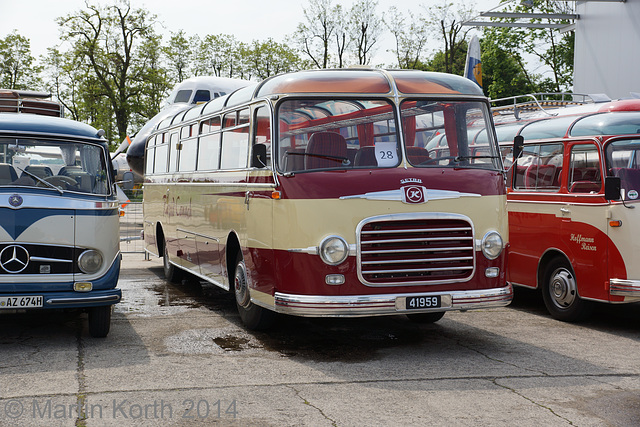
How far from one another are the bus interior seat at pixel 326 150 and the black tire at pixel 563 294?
12.6ft

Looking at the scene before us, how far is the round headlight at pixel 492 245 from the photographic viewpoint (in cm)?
841

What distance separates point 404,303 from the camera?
26.2ft

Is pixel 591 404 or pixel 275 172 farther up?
pixel 275 172

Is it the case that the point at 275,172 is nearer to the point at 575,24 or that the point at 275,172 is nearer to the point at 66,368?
the point at 66,368

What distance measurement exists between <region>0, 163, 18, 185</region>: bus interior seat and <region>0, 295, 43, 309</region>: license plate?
1.25 m

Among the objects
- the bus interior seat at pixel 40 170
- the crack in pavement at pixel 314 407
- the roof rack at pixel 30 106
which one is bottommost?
the crack in pavement at pixel 314 407

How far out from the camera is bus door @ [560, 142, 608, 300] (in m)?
9.68

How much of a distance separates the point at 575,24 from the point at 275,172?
2226 cm

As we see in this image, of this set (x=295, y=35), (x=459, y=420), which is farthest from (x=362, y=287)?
(x=295, y=35)

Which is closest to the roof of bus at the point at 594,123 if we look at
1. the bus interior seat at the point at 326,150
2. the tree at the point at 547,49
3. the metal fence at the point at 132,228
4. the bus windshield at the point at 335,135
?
the bus windshield at the point at 335,135

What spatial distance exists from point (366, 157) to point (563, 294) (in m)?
3.77

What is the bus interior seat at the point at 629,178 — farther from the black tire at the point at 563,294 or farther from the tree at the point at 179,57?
the tree at the point at 179,57

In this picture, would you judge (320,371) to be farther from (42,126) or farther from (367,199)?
(42,126)

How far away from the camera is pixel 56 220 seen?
8.44 metres
